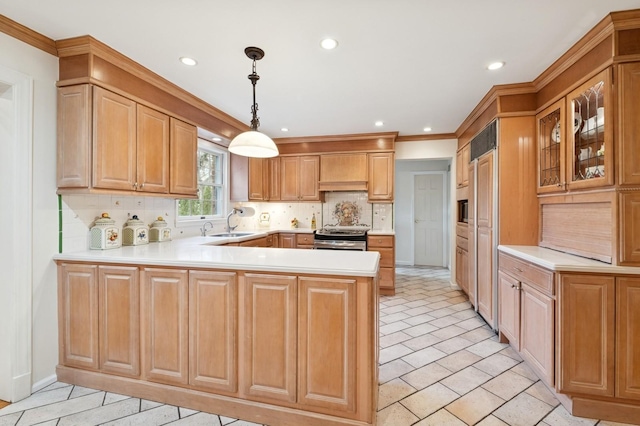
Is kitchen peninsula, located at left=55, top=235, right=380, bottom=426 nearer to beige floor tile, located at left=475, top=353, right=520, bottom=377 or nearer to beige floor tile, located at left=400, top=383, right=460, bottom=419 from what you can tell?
beige floor tile, located at left=400, top=383, right=460, bottom=419

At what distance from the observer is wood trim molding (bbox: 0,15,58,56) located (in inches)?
75.9

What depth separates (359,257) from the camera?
6.60ft

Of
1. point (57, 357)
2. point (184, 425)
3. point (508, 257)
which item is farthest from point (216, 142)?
point (508, 257)

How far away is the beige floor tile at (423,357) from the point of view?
8.38 ft

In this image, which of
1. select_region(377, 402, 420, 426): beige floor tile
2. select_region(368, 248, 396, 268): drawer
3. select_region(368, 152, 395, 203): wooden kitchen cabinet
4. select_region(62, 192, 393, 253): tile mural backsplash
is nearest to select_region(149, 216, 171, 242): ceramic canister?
select_region(62, 192, 393, 253): tile mural backsplash

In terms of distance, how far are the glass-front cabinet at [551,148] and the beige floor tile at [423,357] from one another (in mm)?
1745

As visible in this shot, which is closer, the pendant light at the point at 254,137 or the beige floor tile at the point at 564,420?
the beige floor tile at the point at 564,420

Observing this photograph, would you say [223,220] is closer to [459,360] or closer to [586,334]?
[459,360]

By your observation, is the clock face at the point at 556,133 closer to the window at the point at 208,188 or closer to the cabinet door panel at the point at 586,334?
the cabinet door panel at the point at 586,334

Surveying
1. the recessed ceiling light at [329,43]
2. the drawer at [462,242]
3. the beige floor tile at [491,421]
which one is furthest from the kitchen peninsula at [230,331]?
the drawer at [462,242]

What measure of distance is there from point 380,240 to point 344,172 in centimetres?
127

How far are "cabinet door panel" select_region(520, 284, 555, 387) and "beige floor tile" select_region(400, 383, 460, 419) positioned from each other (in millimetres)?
625

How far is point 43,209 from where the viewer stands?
216 cm

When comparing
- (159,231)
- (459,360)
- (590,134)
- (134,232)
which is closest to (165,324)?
(134,232)
